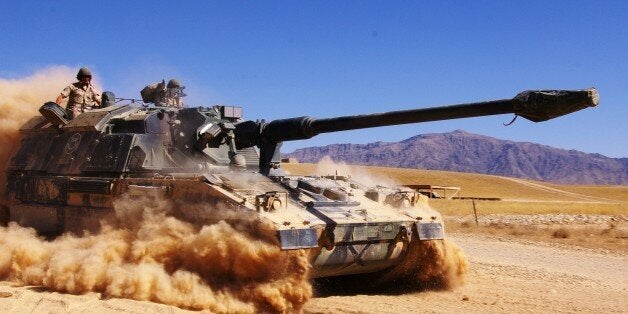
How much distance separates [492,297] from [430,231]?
1.32 metres

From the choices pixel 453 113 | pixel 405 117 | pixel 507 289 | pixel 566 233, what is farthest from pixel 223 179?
pixel 566 233

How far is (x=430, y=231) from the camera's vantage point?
1148 cm

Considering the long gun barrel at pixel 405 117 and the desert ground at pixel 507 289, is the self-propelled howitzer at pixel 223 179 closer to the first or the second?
the long gun barrel at pixel 405 117

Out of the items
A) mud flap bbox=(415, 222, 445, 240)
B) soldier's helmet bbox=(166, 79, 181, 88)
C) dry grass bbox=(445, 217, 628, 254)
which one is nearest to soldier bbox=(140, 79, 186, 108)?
soldier's helmet bbox=(166, 79, 181, 88)

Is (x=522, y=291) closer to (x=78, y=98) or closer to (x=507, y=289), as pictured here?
(x=507, y=289)

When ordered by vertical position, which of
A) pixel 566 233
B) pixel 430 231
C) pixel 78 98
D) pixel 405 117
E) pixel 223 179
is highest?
pixel 78 98

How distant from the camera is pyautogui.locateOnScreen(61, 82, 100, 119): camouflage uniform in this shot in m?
14.2

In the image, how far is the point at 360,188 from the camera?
12.5 meters

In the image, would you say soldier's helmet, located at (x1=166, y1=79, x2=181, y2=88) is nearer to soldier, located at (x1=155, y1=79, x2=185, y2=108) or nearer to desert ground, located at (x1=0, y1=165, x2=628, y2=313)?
soldier, located at (x1=155, y1=79, x2=185, y2=108)

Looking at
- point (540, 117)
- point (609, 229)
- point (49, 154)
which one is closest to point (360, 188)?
point (540, 117)

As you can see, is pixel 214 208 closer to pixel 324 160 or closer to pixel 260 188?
pixel 260 188

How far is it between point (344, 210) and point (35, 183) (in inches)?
221

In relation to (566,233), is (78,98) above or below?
above

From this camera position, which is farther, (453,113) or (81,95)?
(81,95)
